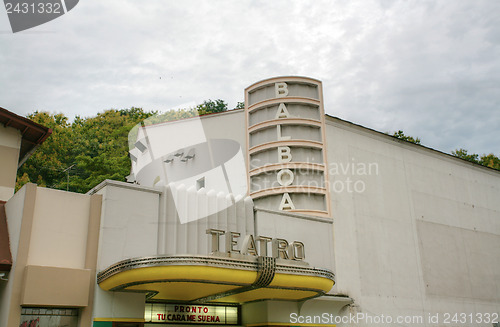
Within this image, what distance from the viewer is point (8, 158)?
2166 centimetres

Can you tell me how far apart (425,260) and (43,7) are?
2256 centimetres

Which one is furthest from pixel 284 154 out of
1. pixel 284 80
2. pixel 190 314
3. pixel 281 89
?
pixel 190 314

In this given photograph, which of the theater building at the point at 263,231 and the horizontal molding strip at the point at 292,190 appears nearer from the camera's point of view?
the theater building at the point at 263,231

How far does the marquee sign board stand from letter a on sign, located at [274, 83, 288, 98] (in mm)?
10963

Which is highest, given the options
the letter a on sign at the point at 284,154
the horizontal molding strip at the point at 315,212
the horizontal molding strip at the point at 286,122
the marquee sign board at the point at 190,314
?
the horizontal molding strip at the point at 286,122

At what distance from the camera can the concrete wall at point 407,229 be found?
24719mm

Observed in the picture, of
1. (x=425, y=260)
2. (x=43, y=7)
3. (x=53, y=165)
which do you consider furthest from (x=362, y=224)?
(x=53, y=165)

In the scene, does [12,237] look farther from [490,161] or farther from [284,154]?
[490,161]

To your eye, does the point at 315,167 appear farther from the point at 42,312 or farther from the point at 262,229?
the point at 42,312

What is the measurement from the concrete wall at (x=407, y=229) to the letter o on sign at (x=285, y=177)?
222cm

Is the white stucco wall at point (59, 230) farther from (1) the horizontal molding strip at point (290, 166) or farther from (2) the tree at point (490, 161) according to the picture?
(2) the tree at point (490, 161)

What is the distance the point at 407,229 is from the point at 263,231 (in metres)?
10.0

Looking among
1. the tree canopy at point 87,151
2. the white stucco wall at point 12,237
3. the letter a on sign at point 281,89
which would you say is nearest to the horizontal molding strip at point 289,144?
the letter a on sign at point 281,89

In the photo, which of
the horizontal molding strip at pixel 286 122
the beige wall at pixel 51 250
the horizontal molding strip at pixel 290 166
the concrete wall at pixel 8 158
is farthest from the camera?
the horizontal molding strip at pixel 286 122
